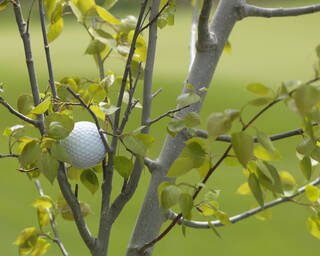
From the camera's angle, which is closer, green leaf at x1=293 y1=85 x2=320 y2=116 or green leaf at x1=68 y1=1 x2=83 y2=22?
green leaf at x1=293 y1=85 x2=320 y2=116

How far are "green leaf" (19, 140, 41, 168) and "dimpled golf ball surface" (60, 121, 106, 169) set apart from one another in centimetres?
6

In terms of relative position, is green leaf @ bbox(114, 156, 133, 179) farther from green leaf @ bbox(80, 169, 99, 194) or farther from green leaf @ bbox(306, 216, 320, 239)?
green leaf @ bbox(306, 216, 320, 239)

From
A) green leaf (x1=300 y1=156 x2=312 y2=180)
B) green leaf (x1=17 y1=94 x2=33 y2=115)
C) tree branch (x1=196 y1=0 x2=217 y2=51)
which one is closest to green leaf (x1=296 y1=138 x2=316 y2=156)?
green leaf (x1=300 y1=156 x2=312 y2=180)

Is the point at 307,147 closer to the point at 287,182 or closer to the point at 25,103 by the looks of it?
the point at 287,182

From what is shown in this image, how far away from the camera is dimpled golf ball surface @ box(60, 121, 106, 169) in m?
0.37

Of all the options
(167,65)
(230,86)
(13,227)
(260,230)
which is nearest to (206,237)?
(260,230)

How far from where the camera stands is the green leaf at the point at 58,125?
313 mm

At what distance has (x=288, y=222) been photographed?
95 centimetres

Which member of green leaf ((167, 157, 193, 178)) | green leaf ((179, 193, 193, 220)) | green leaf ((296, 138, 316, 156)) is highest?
green leaf ((167, 157, 193, 178))

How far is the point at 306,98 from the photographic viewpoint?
226mm

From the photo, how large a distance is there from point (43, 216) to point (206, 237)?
19.8 inches

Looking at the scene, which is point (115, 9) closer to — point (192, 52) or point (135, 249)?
point (192, 52)

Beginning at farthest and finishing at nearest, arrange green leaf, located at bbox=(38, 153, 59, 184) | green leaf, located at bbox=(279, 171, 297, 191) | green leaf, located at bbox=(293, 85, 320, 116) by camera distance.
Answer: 1. green leaf, located at bbox=(279, 171, 297, 191)
2. green leaf, located at bbox=(38, 153, 59, 184)
3. green leaf, located at bbox=(293, 85, 320, 116)

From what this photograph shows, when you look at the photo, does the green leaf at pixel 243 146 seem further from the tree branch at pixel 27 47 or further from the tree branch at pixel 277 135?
the tree branch at pixel 27 47
